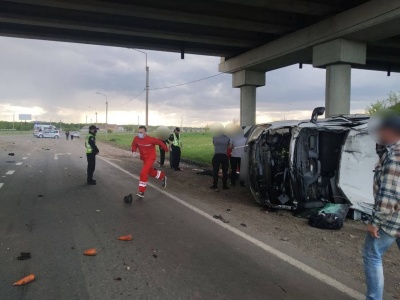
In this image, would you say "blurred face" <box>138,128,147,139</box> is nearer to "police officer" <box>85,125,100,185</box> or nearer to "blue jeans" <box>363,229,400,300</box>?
"police officer" <box>85,125,100,185</box>

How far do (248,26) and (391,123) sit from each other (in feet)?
36.2

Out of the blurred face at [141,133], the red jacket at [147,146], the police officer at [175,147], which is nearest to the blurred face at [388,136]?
the red jacket at [147,146]

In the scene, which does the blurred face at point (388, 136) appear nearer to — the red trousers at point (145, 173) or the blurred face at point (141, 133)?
the red trousers at point (145, 173)

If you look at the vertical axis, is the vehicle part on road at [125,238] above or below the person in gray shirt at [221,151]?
below

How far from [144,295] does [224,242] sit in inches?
80.7

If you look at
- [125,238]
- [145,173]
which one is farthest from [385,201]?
[145,173]

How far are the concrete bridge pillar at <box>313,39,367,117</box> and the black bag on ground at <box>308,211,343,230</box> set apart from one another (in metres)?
7.46

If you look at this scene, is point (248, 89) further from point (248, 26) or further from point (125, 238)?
point (125, 238)

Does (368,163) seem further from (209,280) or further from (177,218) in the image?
(209,280)

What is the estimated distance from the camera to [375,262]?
328cm

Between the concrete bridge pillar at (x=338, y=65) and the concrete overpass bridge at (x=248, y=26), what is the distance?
3 cm

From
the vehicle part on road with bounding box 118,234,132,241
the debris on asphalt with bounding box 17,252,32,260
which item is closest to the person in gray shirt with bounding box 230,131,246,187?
the vehicle part on road with bounding box 118,234,132,241

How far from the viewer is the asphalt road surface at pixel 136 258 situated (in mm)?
3859

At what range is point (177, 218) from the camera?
6.99 m
